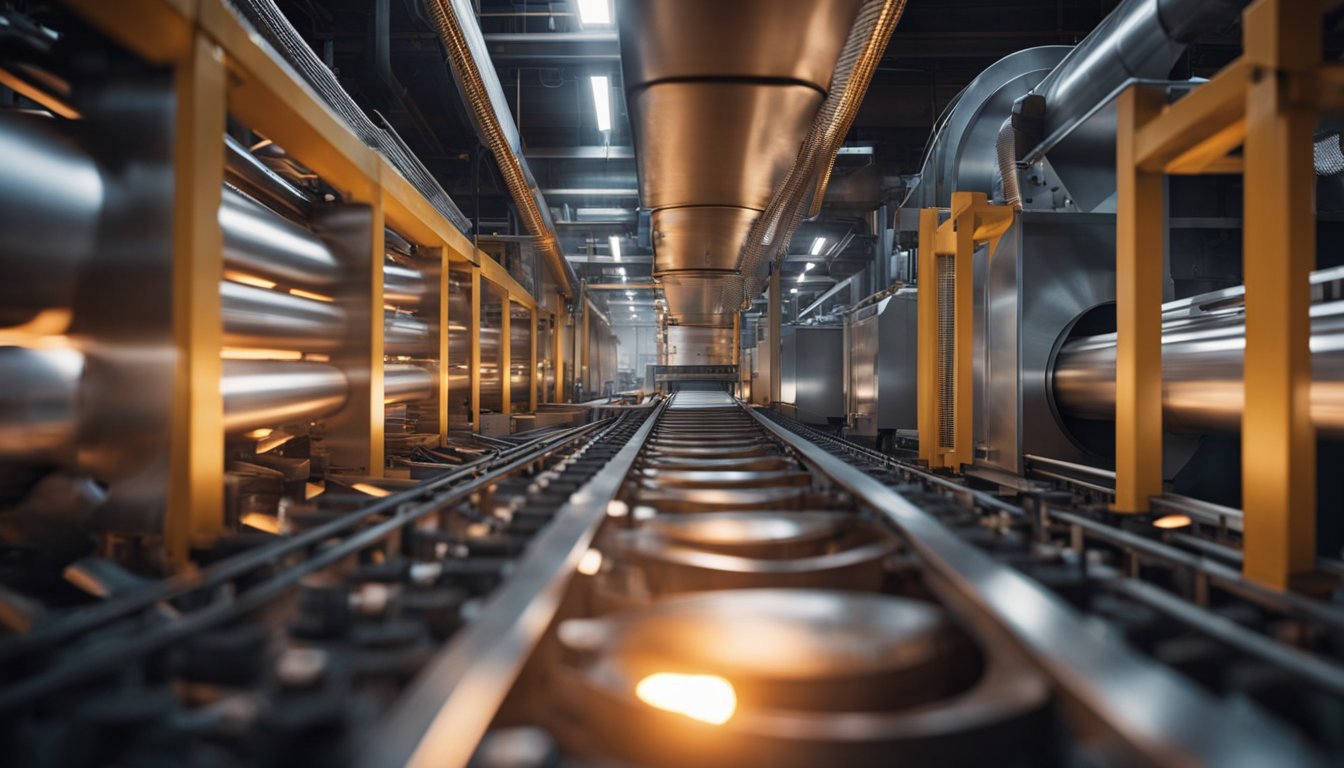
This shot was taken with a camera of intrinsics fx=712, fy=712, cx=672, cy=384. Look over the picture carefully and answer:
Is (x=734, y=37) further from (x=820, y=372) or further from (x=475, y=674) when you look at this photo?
(x=820, y=372)

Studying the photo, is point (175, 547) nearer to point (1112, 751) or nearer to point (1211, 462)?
point (1112, 751)

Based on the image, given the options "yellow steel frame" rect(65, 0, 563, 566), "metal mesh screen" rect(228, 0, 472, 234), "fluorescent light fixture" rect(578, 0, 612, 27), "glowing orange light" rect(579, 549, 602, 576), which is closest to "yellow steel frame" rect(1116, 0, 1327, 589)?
"glowing orange light" rect(579, 549, 602, 576)

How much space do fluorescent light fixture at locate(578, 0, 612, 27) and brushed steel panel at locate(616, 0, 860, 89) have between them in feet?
4.66

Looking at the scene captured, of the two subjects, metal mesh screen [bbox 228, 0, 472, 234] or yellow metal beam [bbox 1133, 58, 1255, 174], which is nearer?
yellow metal beam [bbox 1133, 58, 1255, 174]

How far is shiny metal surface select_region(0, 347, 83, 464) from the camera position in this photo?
1.04 m

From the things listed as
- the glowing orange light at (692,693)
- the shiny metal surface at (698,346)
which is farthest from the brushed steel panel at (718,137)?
the shiny metal surface at (698,346)

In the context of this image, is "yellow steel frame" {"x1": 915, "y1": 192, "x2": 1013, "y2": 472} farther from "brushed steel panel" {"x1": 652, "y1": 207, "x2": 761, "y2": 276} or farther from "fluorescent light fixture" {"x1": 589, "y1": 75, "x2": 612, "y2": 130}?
"fluorescent light fixture" {"x1": 589, "y1": 75, "x2": 612, "y2": 130}

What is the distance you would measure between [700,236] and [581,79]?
3.33m

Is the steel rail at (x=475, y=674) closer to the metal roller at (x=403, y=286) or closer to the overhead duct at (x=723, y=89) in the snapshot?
the overhead duct at (x=723, y=89)

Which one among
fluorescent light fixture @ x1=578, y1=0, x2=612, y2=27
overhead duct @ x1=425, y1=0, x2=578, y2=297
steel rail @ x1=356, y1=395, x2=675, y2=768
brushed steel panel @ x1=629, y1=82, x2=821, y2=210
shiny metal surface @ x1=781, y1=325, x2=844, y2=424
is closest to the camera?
steel rail @ x1=356, y1=395, x2=675, y2=768

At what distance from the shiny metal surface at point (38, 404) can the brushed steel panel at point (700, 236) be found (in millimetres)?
2680

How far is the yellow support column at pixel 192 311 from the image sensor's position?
43.6 inches

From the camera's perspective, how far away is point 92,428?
3.74 ft

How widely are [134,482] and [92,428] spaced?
0.11m
